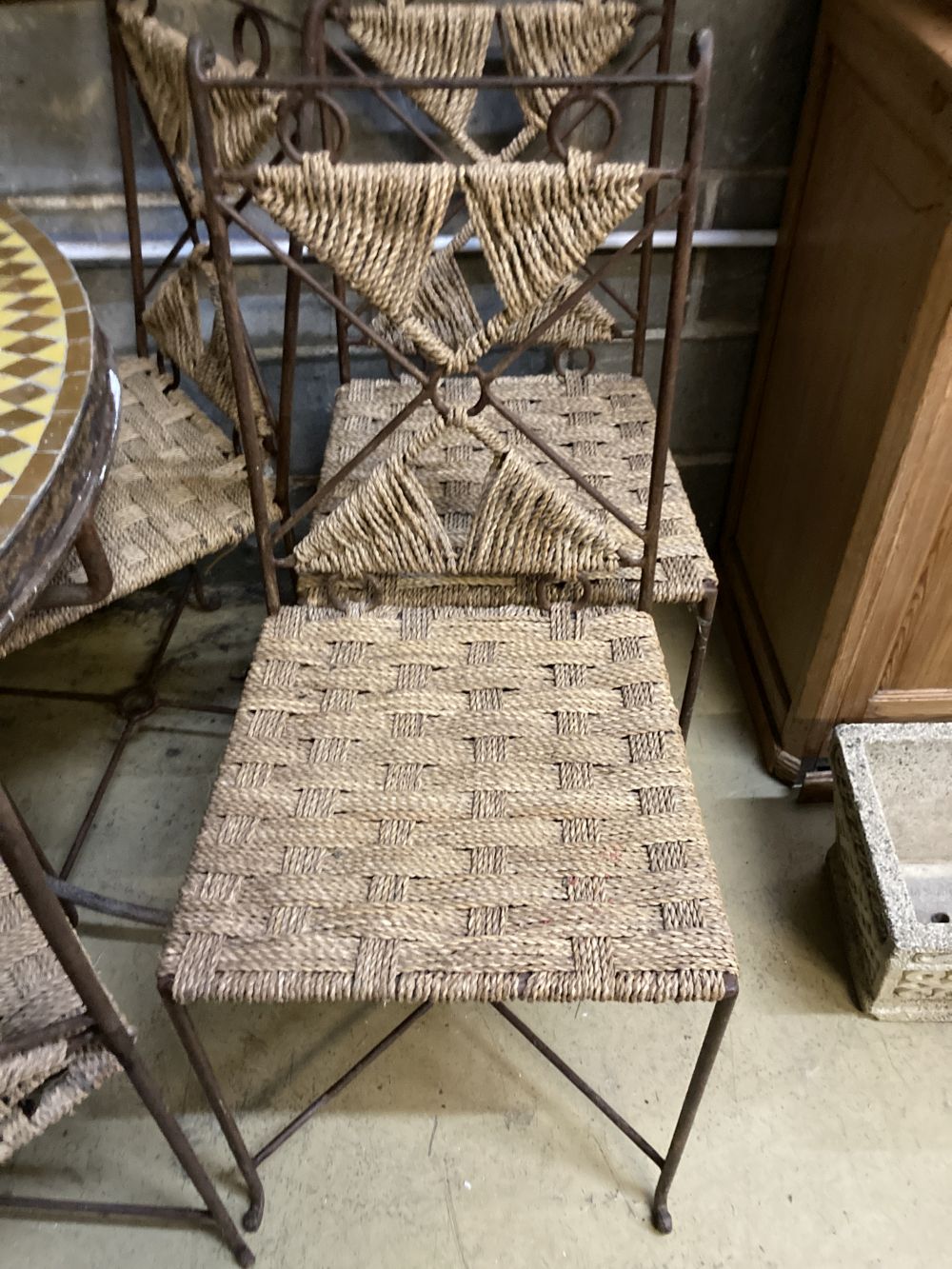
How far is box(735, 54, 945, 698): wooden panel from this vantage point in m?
1.10

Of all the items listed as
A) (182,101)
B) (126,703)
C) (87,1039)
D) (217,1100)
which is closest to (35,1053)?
(87,1039)

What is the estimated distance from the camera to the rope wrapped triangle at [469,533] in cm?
100

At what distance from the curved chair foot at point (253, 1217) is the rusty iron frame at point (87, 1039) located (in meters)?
0.03

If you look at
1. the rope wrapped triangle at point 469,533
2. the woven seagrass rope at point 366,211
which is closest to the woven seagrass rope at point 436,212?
the woven seagrass rope at point 366,211

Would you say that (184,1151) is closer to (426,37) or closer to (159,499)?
(159,499)

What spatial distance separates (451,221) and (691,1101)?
1230mm

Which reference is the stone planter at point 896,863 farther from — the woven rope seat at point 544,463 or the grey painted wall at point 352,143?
the grey painted wall at point 352,143

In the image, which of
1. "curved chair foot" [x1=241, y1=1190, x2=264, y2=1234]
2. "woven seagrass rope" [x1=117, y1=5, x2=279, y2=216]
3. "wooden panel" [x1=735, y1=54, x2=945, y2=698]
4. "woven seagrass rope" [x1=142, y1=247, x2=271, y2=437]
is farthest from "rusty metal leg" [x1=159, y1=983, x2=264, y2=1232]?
"wooden panel" [x1=735, y1=54, x2=945, y2=698]

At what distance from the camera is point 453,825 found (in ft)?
2.98

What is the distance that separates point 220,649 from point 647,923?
114cm

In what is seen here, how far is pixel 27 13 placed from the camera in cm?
128

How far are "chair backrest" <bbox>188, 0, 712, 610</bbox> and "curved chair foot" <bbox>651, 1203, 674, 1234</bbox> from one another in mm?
679

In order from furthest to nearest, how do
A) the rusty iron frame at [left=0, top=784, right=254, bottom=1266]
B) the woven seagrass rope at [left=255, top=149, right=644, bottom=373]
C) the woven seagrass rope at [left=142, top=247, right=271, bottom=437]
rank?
1. the woven seagrass rope at [left=142, top=247, right=271, bottom=437]
2. the woven seagrass rope at [left=255, top=149, right=644, bottom=373]
3. the rusty iron frame at [left=0, top=784, right=254, bottom=1266]

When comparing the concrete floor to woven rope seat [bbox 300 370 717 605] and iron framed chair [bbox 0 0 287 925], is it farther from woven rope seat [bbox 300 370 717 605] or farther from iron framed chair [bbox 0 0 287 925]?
woven rope seat [bbox 300 370 717 605]
